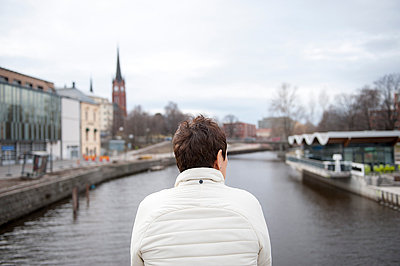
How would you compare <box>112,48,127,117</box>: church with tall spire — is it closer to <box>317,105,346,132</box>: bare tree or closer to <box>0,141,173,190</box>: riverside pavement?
<box>0,141,173,190</box>: riverside pavement

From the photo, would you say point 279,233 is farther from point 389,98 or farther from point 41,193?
point 389,98

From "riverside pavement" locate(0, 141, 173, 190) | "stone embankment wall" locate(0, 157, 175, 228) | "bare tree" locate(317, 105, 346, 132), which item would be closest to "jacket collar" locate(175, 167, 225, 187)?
"stone embankment wall" locate(0, 157, 175, 228)

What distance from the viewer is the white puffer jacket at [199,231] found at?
46.2 inches

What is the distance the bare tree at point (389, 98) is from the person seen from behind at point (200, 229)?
49.6m

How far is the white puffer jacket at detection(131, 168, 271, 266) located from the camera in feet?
3.85

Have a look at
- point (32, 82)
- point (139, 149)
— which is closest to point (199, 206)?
point (32, 82)

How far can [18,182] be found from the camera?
18.8 metres

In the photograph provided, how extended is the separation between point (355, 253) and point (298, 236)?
2386 millimetres

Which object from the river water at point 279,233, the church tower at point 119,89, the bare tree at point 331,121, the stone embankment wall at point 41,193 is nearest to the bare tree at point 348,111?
the bare tree at point 331,121

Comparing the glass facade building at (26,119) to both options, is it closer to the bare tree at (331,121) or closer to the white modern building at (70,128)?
the white modern building at (70,128)

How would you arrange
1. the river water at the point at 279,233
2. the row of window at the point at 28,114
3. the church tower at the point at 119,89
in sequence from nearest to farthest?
the river water at the point at 279,233 < the row of window at the point at 28,114 < the church tower at the point at 119,89

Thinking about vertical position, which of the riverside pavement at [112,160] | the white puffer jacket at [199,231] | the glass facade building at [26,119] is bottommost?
the riverside pavement at [112,160]

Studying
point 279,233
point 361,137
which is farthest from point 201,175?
point 361,137

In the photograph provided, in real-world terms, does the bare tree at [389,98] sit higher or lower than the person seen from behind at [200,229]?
higher
